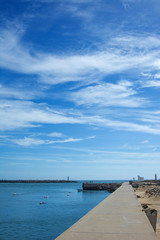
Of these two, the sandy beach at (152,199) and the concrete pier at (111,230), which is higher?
the concrete pier at (111,230)

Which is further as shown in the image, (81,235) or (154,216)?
(154,216)

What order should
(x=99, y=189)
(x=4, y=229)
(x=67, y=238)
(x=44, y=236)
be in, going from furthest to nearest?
(x=99, y=189), (x=4, y=229), (x=44, y=236), (x=67, y=238)

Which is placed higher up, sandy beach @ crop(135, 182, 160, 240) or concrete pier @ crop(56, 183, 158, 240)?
concrete pier @ crop(56, 183, 158, 240)

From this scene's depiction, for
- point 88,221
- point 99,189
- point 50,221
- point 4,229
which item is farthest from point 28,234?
point 99,189

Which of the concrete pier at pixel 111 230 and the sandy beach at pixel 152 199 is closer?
the concrete pier at pixel 111 230

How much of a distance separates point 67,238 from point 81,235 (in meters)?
0.42

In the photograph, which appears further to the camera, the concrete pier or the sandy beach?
the sandy beach

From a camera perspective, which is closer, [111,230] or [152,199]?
[111,230]

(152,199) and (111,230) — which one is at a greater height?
(111,230)

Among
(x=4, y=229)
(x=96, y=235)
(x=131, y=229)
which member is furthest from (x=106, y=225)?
(x=4, y=229)

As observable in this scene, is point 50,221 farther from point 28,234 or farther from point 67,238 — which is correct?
point 67,238

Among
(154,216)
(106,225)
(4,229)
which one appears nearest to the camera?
(106,225)

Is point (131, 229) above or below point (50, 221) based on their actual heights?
above

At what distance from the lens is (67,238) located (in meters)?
5.67
